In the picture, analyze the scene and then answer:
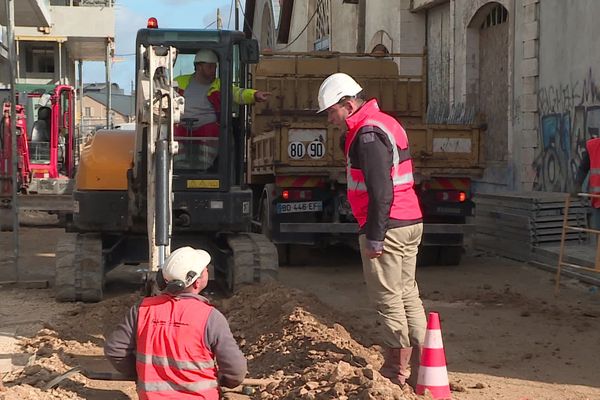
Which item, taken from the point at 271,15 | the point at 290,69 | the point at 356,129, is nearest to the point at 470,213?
the point at 290,69

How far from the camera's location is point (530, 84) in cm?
1625

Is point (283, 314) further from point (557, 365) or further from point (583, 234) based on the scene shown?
point (583, 234)

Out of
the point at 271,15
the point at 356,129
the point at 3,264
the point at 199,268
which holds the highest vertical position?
the point at 271,15

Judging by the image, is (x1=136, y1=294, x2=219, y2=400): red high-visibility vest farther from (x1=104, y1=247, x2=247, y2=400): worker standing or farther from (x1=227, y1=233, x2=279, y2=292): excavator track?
(x1=227, y1=233, x2=279, y2=292): excavator track

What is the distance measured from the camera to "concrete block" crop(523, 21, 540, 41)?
15877 millimetres

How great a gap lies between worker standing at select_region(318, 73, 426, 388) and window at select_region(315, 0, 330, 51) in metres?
23.8

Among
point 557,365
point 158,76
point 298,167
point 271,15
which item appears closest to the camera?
point 557,365

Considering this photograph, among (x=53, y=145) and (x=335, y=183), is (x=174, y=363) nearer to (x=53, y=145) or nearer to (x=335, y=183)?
(x=335, y=183)

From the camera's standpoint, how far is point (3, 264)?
13.7m

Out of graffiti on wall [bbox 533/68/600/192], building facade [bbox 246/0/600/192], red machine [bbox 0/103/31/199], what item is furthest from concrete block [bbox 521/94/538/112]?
red machine [bbox 0/103/31/199]

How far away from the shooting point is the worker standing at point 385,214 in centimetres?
600

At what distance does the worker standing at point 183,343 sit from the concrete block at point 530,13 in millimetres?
12224

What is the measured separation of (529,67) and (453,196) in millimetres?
4401

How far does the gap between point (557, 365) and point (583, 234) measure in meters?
6.31
